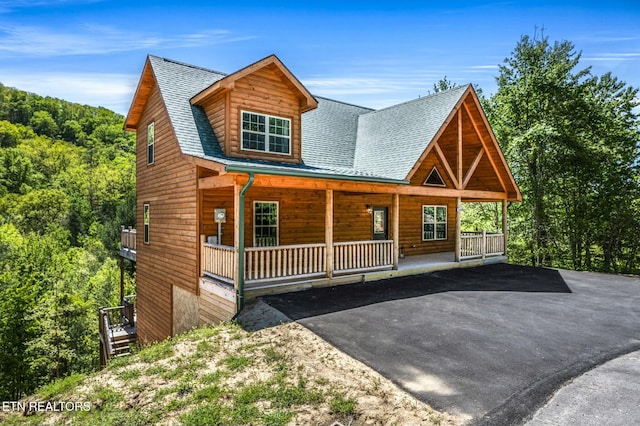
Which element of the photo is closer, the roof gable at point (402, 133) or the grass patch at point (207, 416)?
the grass patch at point (207, 416)

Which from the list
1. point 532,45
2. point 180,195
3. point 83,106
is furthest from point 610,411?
point 83,106

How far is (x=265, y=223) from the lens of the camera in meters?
11.2

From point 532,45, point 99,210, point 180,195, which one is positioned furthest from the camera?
point 99,210

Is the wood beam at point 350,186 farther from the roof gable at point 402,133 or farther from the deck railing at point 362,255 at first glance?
the deck railing at point 362,255

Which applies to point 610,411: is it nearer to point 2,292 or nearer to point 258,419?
point 258,419

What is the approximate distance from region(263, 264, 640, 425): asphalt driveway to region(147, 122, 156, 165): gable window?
25.3 feet

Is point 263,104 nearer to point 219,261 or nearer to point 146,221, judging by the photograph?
point 219,261

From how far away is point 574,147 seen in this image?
57.5 feet

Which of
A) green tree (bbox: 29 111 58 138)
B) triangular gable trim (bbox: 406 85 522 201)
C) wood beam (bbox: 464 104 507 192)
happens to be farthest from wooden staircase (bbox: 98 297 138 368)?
Result: green tree (bbox: 29 111 58 138)

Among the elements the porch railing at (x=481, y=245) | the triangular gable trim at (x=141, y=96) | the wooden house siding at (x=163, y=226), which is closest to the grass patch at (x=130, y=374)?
the wooden house siding at (x=163, y=226)

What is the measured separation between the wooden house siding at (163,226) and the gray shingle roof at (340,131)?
2.13 feet

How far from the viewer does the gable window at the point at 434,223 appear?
Answer: 15.9m

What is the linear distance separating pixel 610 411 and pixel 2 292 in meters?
31.4

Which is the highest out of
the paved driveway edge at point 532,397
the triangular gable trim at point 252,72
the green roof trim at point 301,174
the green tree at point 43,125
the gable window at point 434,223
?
the green tree at point 43,125
